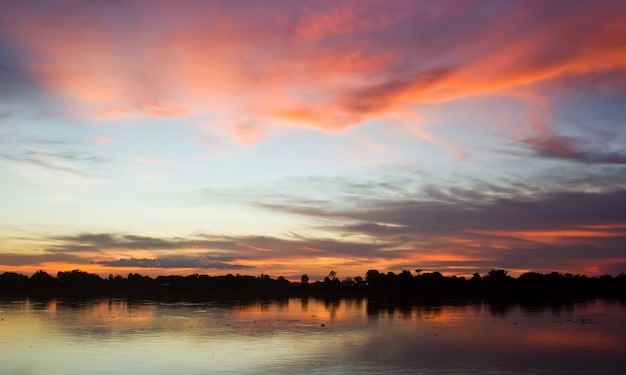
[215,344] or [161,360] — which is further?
[215,344]

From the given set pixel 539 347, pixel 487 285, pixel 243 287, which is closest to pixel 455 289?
pixel 487 285

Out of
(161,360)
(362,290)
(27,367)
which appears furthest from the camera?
(362,290)

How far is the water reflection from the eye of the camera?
3206cm

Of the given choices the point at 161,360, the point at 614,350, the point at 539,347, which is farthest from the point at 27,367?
the point at 614,350

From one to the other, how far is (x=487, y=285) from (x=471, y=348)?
14016 cm

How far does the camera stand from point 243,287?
171 m

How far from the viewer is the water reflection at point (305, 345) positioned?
32.1 metres

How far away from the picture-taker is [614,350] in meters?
39.7

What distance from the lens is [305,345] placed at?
4053cm

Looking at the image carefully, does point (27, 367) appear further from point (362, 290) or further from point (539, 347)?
point (362, 290)

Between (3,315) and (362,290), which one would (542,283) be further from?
(3,315)

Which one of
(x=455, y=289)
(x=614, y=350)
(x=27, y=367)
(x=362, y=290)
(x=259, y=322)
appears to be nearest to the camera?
(x=27, y=367)

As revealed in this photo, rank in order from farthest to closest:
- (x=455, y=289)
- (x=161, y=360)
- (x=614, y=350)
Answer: (x=455, y=289), (x=614, y=350), (x=161, y=360)

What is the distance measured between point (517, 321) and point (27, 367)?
48057 mm
